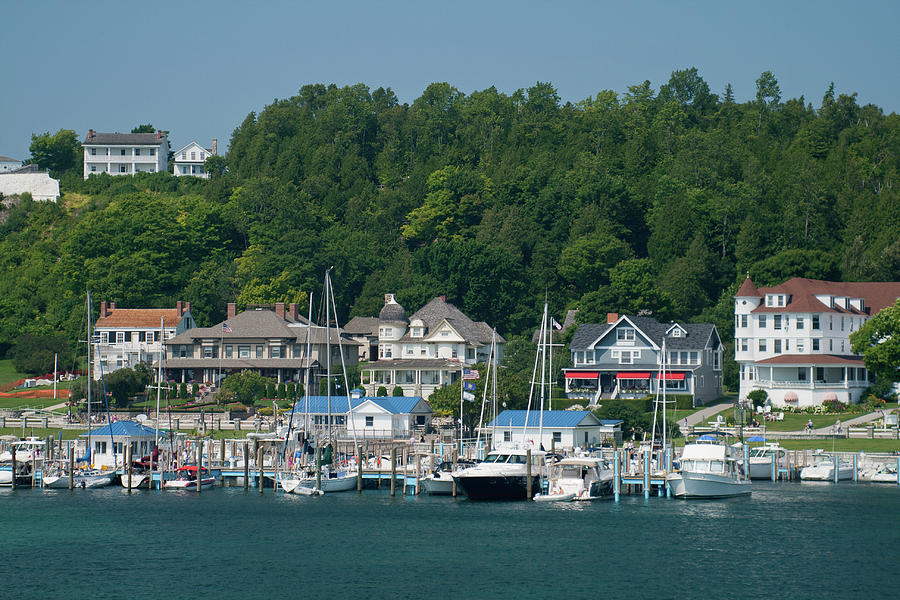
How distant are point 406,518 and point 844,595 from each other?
25025mm

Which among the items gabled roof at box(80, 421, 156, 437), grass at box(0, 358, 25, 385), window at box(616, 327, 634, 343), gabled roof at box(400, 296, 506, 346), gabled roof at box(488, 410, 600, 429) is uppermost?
gabled roof at box(400, 296, 506, 346)

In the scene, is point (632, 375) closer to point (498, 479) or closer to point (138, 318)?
point (498, 479)

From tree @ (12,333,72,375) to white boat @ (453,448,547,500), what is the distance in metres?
63.3

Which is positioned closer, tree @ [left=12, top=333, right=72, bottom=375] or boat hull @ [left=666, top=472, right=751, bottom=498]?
boat hull @ [left=666, top=472, right=751, bottom=498]

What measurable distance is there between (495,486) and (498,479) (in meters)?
0.55

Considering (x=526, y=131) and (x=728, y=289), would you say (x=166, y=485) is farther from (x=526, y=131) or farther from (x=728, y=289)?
(x=526, y=131)

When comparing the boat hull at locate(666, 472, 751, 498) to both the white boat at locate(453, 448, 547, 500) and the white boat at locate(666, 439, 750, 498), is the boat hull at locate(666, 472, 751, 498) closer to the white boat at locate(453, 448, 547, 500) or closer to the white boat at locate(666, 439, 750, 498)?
the white boat at locate(666, 439, 750, 498)

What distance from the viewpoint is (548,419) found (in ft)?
288

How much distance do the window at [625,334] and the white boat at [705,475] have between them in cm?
3882

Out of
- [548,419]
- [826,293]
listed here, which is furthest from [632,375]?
[548,419]

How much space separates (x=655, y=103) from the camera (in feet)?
634

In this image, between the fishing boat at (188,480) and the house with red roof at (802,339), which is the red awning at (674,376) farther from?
the fishing boat at (188,480)

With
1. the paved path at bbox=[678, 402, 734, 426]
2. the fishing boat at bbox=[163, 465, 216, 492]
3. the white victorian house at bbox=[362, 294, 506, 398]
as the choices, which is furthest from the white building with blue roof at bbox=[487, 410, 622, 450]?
the white victorian house at bbox=[362, 294, 506, 398]

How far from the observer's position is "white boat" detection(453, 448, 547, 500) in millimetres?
73562
